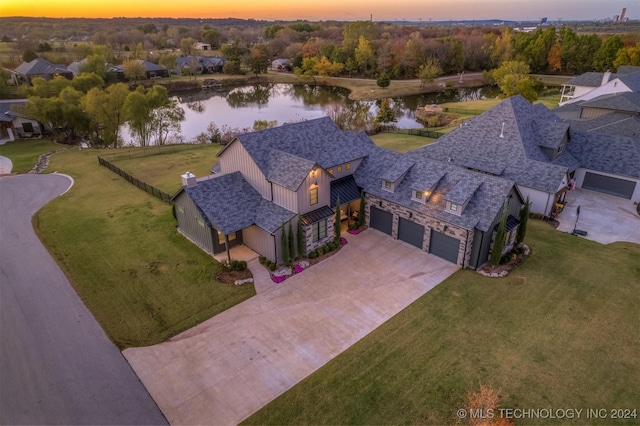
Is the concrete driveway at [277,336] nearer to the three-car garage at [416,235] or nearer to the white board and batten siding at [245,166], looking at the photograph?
the three-car garage at [416,235]

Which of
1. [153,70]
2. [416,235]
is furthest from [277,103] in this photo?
[416,235]

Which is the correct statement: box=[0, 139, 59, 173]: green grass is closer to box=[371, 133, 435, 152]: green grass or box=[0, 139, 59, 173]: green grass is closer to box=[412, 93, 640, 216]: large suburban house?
box=[371, 133, 435, 152]: green grass

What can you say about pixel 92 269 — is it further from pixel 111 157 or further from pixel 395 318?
pixel 111 157

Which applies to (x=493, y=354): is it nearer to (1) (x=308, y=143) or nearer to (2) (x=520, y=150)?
(1) (x=308, y=143)

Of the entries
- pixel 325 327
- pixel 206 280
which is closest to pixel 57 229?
pixel 206 280

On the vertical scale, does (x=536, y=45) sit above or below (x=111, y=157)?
above
